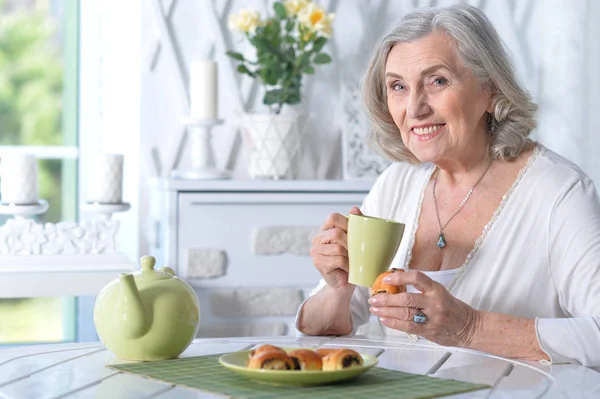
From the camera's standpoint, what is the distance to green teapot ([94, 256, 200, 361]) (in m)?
1.27

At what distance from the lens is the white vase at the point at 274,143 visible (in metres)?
2.62

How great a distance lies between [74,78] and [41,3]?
24cm

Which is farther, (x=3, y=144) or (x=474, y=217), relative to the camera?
(x=3, y=144)

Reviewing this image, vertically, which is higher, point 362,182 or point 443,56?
point 443,56

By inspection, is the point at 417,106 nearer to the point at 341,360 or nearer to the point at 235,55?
the point at 341,360

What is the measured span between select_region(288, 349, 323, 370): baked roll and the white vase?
1.48 meters

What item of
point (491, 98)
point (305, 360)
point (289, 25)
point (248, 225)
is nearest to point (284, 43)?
point (289, 25)

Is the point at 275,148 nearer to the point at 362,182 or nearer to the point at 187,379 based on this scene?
the point at 362,182

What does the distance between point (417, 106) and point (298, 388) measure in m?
0.68

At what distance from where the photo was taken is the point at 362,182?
2570 millimetres

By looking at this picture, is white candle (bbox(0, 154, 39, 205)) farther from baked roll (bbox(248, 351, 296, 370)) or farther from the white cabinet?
baked roll (bbox(248, 351, 296, 370))

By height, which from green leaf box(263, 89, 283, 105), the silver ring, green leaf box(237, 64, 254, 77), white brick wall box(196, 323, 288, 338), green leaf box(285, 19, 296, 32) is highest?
green leaf box(285, 19, 296, 32)

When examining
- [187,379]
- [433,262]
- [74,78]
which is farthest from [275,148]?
[187,379]

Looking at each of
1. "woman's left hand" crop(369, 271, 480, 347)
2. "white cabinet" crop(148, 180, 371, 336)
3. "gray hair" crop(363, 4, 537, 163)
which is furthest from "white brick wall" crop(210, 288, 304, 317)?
"woman's left hand" crop(369, 271, 480, 347)
